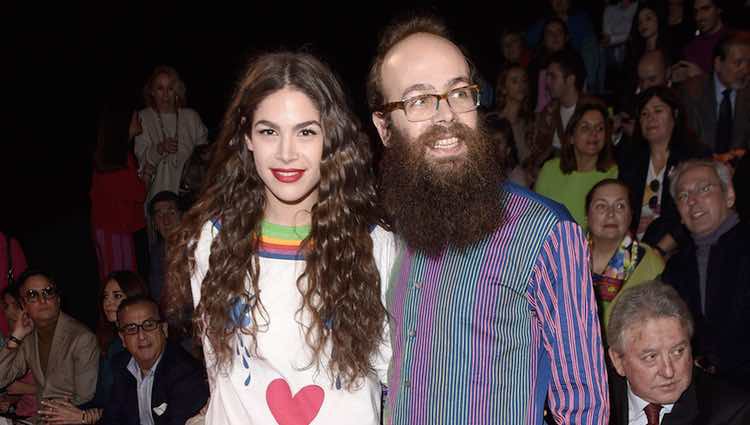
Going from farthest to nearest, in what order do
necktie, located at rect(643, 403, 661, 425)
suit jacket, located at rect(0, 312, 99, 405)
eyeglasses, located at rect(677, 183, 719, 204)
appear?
suit jacket, located at rect(0, 312, 99, 405), eyeglasses, located at rect(677, 183, 719, 204), necktie, located at rect(643, 403, 661, 425)

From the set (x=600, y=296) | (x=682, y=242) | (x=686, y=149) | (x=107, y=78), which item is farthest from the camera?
(x=107, y=78)

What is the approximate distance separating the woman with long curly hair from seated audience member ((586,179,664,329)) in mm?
2186

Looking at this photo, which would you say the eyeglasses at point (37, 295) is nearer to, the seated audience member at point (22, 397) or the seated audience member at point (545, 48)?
the seated audience member at point (22, 397)

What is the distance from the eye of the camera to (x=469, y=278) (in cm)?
213

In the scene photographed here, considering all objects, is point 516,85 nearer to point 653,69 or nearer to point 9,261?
point 653,69

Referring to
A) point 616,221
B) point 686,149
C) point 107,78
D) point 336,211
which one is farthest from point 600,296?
point 107,78

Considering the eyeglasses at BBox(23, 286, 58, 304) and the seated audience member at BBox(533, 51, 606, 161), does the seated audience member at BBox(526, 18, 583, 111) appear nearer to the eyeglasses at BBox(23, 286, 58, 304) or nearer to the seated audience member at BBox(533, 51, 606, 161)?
the seated audience member at BBox(533, 51, 606, 161)

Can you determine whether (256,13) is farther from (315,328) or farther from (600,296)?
(315,328)

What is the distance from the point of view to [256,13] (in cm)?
913

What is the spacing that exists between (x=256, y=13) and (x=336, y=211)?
23.1ft

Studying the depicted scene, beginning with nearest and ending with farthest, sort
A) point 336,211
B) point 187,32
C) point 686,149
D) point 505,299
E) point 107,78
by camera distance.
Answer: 1. point 505,299
2. point 336,211
3. point 686,149
4. point 107,78
5. point 187,32

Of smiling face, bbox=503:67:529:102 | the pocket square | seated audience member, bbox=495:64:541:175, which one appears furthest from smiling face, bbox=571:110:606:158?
the pocket square

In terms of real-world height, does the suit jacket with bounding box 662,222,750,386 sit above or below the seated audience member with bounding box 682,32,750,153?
below

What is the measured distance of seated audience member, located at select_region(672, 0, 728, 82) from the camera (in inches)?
264
